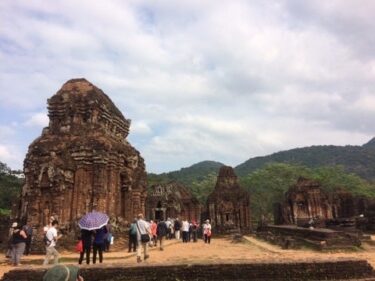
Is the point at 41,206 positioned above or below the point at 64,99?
below

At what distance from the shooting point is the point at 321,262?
7.66 metres

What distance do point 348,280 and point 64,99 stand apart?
52.7ft

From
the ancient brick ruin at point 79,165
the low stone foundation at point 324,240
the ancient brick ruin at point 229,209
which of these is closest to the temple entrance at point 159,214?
the ancient brick ruin at point 229,209

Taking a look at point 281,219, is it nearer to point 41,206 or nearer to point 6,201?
point 41,206

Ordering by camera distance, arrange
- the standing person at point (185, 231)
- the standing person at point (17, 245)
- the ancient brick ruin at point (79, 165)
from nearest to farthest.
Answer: the standing person at point (17, 245) → the ancient brick ruin at point (79, 165) → the standing person at point (185, 231)

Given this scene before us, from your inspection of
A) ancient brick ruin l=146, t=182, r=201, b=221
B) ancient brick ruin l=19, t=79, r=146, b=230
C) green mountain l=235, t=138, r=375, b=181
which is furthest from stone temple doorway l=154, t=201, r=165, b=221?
green mountain l=235, t=138, r=375, b=181

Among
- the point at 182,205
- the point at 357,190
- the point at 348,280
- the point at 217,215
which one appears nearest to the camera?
the point at 348,280

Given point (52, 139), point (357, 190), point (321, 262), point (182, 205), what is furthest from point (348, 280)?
point (357, 190)

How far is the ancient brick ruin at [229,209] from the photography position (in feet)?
111

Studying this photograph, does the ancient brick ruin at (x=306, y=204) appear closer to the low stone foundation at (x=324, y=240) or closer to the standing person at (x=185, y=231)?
the standing person at (x=185, y=231)

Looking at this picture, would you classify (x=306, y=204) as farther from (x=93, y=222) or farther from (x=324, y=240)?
(x=93, y=222)

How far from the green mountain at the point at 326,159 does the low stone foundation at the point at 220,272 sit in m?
113

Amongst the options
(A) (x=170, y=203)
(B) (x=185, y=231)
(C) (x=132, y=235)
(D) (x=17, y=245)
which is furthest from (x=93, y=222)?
(A) (x=170, y=203)

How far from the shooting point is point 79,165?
17.3 metres
